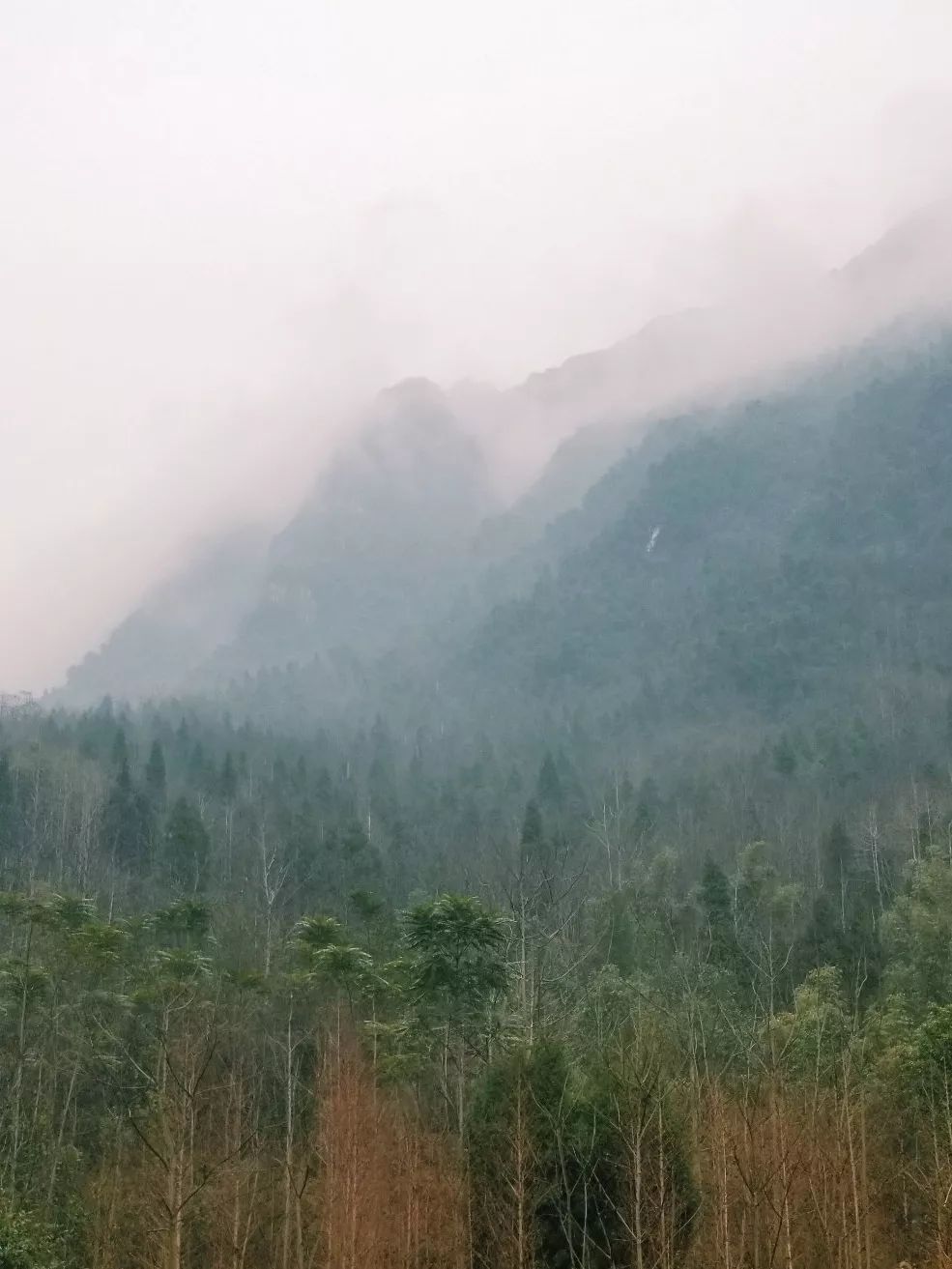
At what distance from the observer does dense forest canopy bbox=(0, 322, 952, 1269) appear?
2217 centimetres

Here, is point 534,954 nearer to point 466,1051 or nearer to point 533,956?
point 533,956

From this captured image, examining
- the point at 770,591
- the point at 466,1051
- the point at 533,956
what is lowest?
the point at 466,1051

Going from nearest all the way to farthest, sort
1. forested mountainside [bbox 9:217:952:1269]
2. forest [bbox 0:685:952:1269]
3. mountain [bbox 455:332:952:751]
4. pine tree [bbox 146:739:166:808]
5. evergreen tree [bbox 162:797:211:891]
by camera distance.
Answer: forest [bbox 0:685:952:1269]
forested mountainside [bbox 9:217:952:1269]
evergreen tree [bbox 162:797:211:891]
pine tree [bbox 146:739:166:808]
mountain [bbox 455:332:952:751]

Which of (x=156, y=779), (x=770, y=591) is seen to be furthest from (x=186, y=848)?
(x=770, y=591)

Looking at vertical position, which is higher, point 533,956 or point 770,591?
point 770,591

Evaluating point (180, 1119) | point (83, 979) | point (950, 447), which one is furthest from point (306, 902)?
point (950, 447)

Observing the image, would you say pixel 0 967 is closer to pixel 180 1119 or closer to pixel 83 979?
pixel 83 979

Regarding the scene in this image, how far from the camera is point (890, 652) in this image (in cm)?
12494

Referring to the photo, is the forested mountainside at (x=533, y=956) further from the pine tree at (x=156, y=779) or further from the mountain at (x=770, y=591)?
the mountain at (x=770, y=591)

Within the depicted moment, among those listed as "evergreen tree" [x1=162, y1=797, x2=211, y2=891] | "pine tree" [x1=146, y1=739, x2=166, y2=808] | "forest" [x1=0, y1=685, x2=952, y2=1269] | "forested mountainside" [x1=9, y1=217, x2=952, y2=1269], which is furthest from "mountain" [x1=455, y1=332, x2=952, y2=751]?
"evergreen tree" [x1=162, y1=797, x2=211, y2=891]

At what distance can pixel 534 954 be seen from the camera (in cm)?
2791

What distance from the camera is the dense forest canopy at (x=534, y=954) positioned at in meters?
22.2

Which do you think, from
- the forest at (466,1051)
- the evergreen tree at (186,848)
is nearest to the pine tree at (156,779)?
the forest at (466,1051)

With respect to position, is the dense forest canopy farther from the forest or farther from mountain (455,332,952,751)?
mountain (455,332,952,751)
